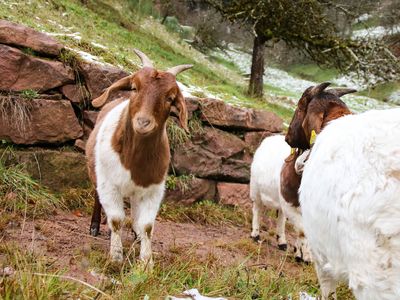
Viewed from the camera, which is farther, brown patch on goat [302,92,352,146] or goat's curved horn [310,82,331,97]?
goat's curved horn [310,82,331,97]

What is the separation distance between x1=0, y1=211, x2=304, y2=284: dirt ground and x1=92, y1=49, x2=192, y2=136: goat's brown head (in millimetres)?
1098

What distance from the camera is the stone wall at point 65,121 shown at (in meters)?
6.96

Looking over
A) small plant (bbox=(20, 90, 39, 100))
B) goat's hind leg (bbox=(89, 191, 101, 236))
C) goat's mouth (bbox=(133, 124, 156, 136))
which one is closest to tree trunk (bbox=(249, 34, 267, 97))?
small plant (bbox=(20, 90, 39, 100))

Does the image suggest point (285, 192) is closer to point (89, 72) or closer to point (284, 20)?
point (89, 72)

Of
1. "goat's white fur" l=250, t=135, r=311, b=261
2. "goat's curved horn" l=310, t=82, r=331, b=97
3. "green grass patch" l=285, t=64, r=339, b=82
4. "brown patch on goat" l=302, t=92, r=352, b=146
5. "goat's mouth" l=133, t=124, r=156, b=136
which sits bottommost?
"green grass patch" l=285, t=64, r=339, b=82

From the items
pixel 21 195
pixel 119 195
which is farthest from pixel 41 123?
pixel 119 195

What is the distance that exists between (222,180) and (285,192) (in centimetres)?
275

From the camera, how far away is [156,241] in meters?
6.32

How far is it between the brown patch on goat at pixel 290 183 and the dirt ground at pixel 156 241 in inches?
26.6

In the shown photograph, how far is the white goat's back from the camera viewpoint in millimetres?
7277

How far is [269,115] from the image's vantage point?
376 inches

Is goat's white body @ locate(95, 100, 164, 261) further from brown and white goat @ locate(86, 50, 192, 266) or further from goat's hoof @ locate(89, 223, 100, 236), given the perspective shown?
goat's hoof @ locate(89, 223, 100, 236)

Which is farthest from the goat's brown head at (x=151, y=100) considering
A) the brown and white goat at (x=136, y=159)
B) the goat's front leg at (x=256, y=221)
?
the goat's front leg at (x=256, y=221)

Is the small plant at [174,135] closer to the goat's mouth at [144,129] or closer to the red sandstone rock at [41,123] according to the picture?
the red sandstone rock at [41,123]
